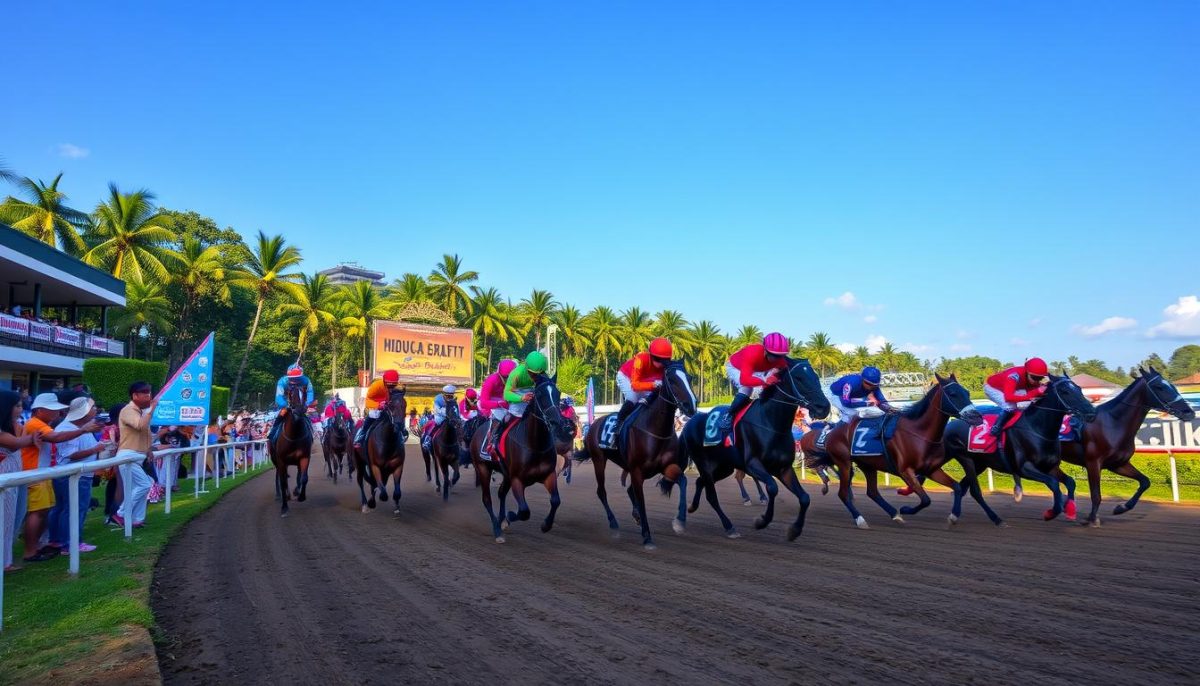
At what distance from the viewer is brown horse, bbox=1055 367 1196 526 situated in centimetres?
978

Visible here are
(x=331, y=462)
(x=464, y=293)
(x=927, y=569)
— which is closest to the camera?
(x=927, y=569)

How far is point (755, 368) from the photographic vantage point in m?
8.76

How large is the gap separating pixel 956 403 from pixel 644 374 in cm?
459

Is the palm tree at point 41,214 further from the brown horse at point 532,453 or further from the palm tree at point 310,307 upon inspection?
the brown horse at point 532,453

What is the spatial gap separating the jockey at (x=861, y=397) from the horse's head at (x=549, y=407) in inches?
209

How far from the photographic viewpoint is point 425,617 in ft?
17.1

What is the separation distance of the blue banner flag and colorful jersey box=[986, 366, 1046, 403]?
13.3 metres

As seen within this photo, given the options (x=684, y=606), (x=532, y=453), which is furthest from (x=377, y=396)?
(x=684, y=606)

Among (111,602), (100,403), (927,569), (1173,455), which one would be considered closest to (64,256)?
(100,403)

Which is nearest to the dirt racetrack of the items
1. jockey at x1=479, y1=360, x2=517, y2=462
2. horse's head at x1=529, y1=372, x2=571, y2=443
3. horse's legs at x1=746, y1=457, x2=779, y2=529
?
horse's legs at x1=746, y1=457, x2=779, y2=529

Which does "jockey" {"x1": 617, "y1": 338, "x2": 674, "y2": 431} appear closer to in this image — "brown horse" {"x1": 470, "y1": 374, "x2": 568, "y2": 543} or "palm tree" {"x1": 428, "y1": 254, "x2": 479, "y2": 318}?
"brown horse" {"x1": 470, "y1": 374, "x2": 568, "y2": 543}

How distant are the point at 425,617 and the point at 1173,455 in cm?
1505

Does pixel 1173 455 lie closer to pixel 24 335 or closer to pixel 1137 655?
pixel 1137 655

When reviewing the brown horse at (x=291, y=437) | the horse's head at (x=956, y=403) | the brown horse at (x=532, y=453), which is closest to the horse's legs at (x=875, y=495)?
the horse's head at (x=956, y=403)
